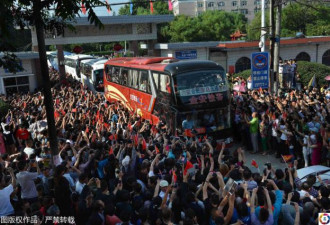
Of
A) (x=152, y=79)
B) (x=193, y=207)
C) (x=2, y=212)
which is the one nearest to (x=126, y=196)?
(x=193, y=207)

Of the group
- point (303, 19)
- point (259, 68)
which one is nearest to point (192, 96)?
point (259, 68)

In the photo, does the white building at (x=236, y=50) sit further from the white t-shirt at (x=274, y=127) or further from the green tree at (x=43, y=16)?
the green tree at (x=43, y=16)

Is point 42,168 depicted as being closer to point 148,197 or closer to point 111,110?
point 148,197

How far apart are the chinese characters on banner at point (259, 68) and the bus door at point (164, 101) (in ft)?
12.0

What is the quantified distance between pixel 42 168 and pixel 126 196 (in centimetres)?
226

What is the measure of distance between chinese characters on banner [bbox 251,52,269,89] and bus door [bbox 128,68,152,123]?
4.11 metres

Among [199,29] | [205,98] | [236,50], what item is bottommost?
[205,98]

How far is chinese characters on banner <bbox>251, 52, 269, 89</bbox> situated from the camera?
42.5ft

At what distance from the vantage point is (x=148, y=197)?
203 inches

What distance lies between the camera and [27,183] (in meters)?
5.93

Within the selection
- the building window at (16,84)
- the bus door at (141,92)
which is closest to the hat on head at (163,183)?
the bus door at (141,92)

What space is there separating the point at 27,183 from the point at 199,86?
271 inches

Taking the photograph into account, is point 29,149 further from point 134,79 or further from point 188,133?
point 134,79

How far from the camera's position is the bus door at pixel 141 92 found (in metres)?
13.3
